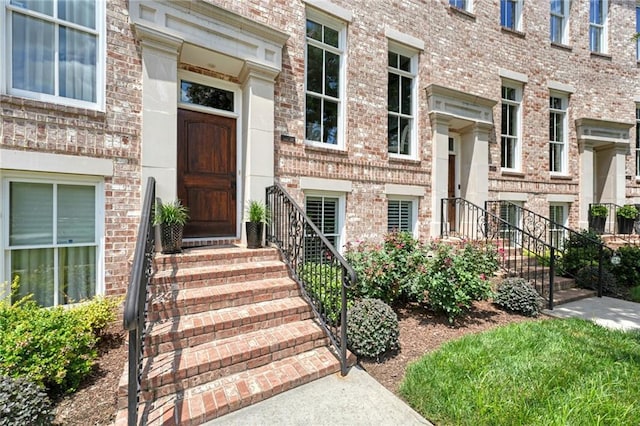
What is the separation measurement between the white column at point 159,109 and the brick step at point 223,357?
240 centimetres

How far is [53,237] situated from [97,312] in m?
1.22

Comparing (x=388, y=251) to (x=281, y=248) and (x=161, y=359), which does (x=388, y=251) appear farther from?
(x=161, y=359)

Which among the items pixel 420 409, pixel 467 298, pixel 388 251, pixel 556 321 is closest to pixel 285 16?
pixel 388 251

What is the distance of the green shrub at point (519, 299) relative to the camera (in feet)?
16.8

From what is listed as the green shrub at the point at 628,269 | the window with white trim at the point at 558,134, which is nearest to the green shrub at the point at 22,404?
the green shrub at the point at 628,269

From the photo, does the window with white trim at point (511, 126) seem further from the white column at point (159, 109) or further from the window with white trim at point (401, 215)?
the white column at point (159, 109)

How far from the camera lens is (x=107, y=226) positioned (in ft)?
13.7

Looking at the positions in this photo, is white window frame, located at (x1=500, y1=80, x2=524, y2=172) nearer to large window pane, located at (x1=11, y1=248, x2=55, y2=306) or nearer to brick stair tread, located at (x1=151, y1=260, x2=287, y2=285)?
brick stair tread, located at (x1=151, y1=260, x2=287, y2=285)

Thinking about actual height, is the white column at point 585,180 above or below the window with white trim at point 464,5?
below

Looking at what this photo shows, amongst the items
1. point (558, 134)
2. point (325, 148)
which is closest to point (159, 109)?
point (325, 148)

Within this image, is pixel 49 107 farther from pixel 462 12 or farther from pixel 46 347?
pixel 462 12

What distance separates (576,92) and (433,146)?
6600mm

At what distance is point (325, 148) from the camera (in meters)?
6.14

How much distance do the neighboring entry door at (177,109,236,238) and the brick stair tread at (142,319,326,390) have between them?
2.40 meters
